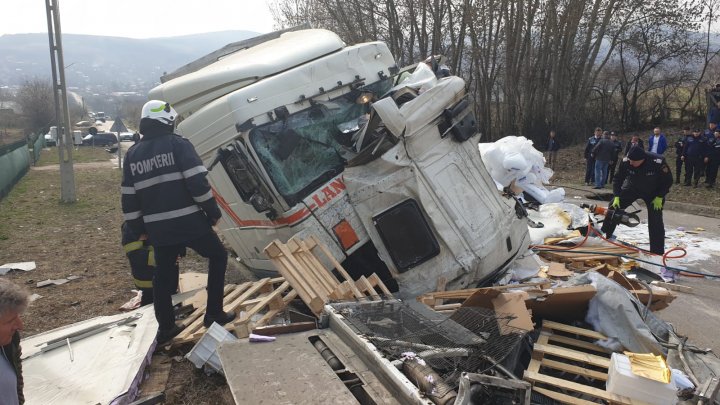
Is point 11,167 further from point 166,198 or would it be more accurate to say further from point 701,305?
point 701,305

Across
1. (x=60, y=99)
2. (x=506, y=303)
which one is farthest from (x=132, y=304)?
(x=60, y=99)

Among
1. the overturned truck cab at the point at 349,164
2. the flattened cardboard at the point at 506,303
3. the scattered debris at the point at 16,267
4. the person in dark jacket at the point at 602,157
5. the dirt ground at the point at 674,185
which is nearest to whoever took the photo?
the flattened cardboard at the point at 506,303

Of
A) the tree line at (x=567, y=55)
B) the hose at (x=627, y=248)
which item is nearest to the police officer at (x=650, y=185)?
the hose at (x=627, y=248)

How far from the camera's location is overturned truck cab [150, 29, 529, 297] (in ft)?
14.5

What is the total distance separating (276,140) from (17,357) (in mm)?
2630

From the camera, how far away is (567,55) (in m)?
20.0

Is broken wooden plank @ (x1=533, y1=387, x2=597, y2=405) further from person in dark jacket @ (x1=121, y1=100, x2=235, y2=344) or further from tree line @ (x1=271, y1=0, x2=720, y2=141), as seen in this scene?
tree line @ (x1=271, y1=0, x2=720, y2=141)

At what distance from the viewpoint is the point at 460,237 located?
4.61 metres

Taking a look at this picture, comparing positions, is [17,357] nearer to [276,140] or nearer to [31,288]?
[276,140]

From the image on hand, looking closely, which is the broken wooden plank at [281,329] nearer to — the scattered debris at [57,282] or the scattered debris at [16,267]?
the scattered debris at [57,282]

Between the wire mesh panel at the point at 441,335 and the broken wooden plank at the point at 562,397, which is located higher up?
the wire mesh panel at the point at 441,335

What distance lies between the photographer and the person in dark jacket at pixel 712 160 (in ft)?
39.9

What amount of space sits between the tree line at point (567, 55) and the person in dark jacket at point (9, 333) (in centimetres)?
1807

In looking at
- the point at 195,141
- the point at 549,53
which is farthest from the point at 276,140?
the point at 549,53
